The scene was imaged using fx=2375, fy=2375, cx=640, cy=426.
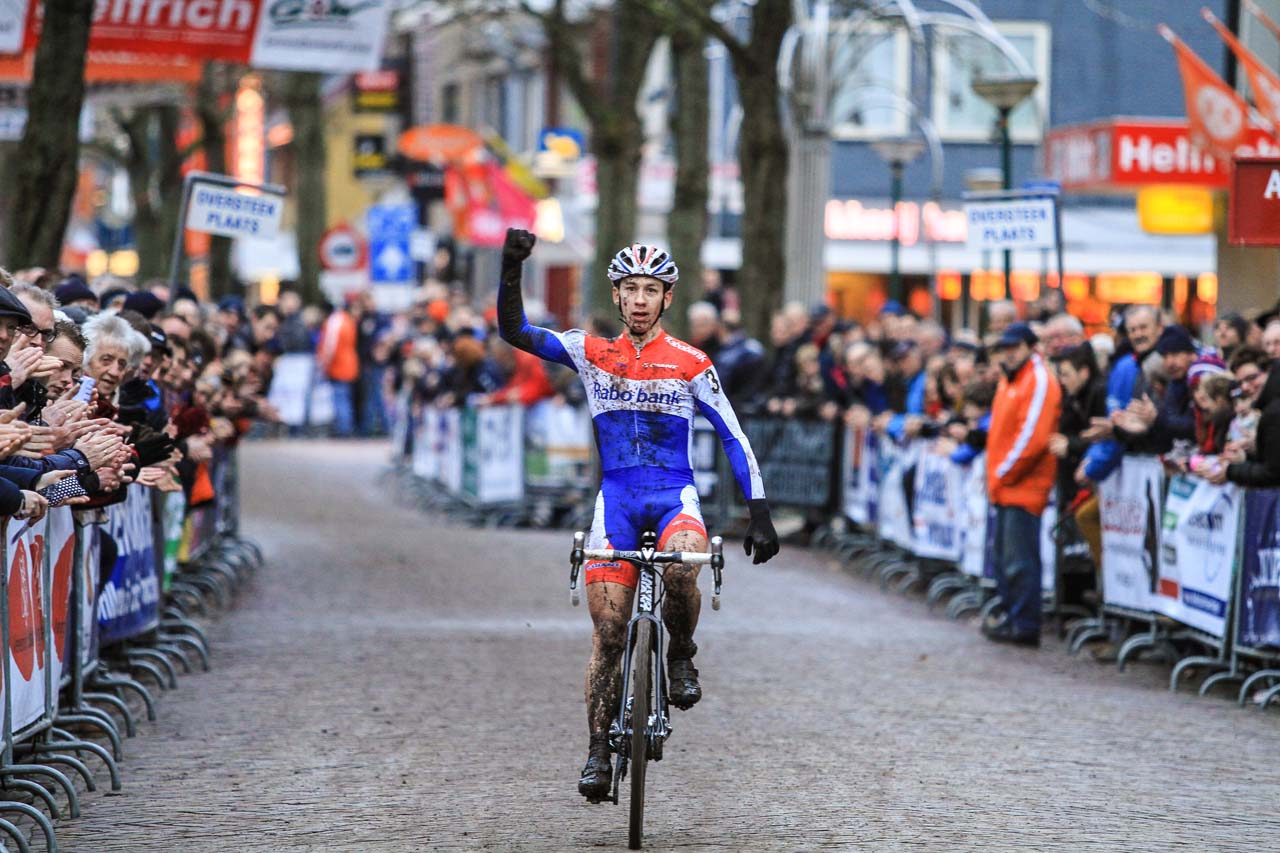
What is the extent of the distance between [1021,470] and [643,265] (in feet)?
21.8

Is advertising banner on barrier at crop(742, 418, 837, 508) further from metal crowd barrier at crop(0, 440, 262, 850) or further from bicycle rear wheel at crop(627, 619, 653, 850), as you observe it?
bicycle rear wheel at crop(627, 619, 653, 850)

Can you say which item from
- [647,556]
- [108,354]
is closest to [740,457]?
[647,556]

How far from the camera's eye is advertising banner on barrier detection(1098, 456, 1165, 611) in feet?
45.5

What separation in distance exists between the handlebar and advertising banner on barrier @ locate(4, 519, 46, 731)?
6.50 ft

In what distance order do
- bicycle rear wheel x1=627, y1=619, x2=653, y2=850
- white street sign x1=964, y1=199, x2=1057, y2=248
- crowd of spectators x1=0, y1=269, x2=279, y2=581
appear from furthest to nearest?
white street sign x1=964, y1=199, x2=1057, y2=248, crowd of spectators x1=0, y1=269, x2=279, y2=581, bicycle rear wheel x1=627, y1=619, x2=653, y2=850

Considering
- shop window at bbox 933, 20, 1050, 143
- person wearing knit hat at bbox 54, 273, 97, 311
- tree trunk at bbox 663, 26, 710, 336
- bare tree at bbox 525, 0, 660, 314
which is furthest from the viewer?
shop window at bbox 933, 20, 1050, 143

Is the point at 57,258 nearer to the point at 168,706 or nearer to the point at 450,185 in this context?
the point at 168,706

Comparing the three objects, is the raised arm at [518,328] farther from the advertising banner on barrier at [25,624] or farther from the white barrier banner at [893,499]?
the white barrier banner at [893,499]

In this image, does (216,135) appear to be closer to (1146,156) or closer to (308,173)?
(308,173)

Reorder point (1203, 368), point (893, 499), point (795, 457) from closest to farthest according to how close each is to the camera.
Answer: point (1203, 368) < point (893, 499) < point (795, 457)

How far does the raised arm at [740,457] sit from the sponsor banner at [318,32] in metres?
11.6

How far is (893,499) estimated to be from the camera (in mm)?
19078

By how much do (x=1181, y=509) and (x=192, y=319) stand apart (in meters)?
7.05

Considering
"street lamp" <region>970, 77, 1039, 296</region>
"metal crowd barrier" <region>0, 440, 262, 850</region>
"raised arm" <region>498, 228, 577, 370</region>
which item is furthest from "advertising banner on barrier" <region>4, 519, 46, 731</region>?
"street lamp" <region>970, 77, 1039, 296</region>
